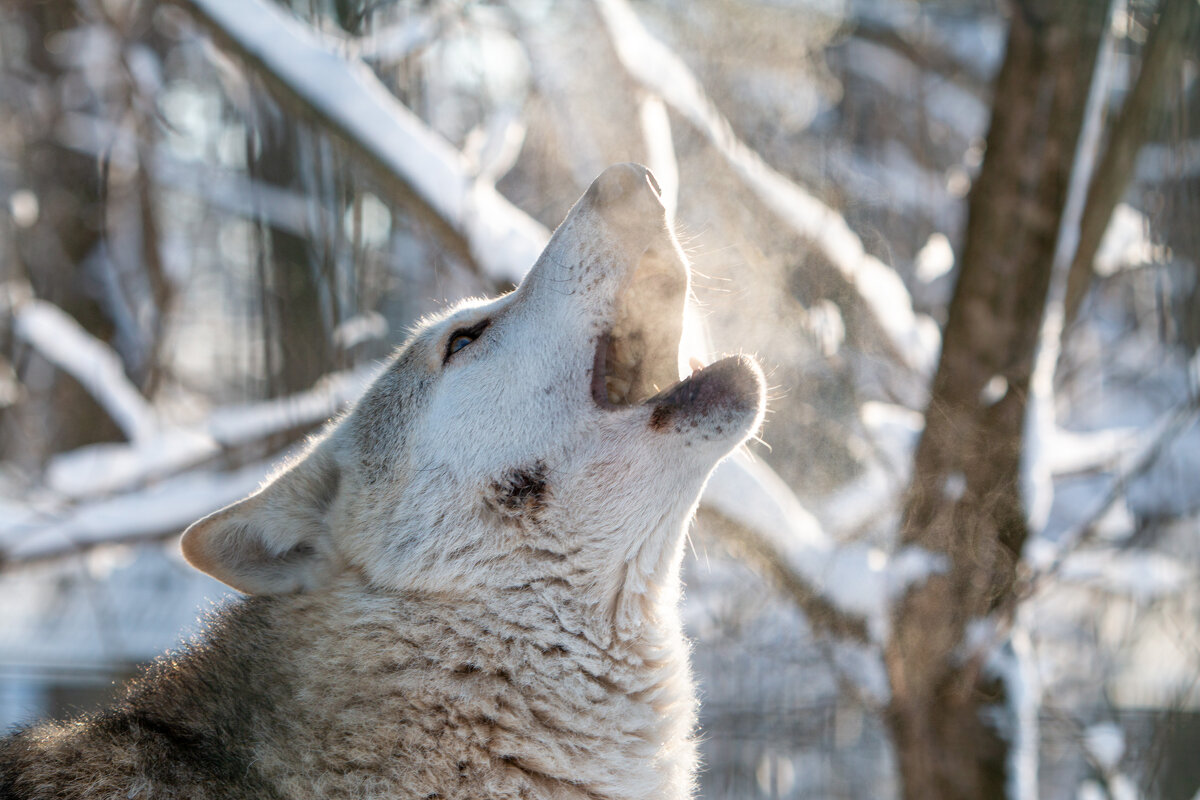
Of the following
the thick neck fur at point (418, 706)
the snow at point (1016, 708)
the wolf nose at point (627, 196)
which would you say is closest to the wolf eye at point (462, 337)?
the wolf nose at point (627, 196)

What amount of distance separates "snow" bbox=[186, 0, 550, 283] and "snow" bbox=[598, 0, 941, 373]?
0.95 metres

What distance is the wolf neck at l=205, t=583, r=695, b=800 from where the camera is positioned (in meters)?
1.78

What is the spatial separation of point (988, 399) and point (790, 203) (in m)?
1.10

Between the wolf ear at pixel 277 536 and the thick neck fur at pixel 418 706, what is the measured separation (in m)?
0.10

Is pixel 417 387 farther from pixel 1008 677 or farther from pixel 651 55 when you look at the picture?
pixel 1008 677

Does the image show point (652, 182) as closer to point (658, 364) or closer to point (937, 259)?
point (658, 364)

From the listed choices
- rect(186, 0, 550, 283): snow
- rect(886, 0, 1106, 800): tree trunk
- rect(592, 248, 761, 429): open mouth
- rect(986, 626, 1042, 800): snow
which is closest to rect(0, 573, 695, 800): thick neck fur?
rect(592, 248, 761, 429): open mouth

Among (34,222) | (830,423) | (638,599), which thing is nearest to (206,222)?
(34,222)

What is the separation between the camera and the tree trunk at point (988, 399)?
10.9 feet

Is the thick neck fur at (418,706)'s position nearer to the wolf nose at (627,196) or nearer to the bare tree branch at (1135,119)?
the wolf nose at (627,196)

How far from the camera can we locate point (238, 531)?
198 cm

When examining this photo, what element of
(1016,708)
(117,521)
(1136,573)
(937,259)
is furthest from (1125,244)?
(117,521)

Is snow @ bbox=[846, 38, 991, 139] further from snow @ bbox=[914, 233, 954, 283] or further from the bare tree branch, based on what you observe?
the bare tree branch

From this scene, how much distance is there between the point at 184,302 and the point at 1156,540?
328 inches
